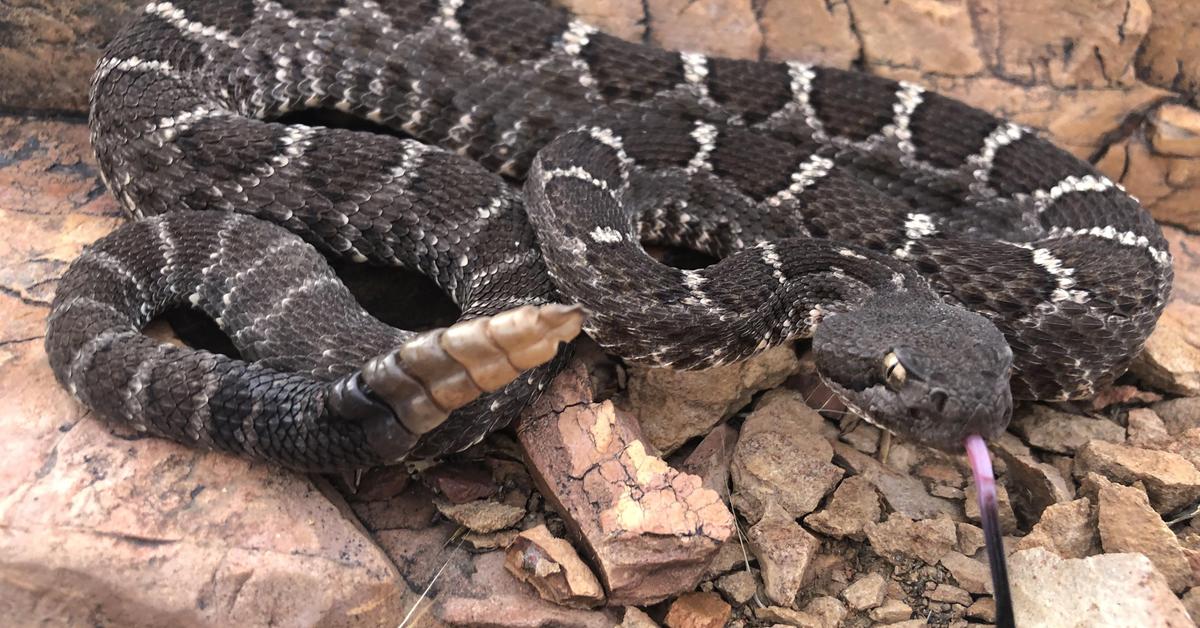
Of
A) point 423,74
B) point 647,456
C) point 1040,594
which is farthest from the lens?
point 423,74

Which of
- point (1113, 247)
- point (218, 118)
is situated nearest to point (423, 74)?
point (218, 118)

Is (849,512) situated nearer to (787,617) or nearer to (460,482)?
(787,617)

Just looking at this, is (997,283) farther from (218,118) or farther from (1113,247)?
(218,118)

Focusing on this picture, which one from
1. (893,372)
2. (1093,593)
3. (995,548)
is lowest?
(1093,593)

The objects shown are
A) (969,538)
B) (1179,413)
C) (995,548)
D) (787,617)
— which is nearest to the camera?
(995,548)

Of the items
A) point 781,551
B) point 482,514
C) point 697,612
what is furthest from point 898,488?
point 482,514

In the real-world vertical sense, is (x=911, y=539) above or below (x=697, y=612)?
above

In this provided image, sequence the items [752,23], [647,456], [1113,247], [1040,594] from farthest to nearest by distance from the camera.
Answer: [752,23], [1113,247], [647,456], [1040,594]

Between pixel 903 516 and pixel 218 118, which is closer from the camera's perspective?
pixel 903 516
